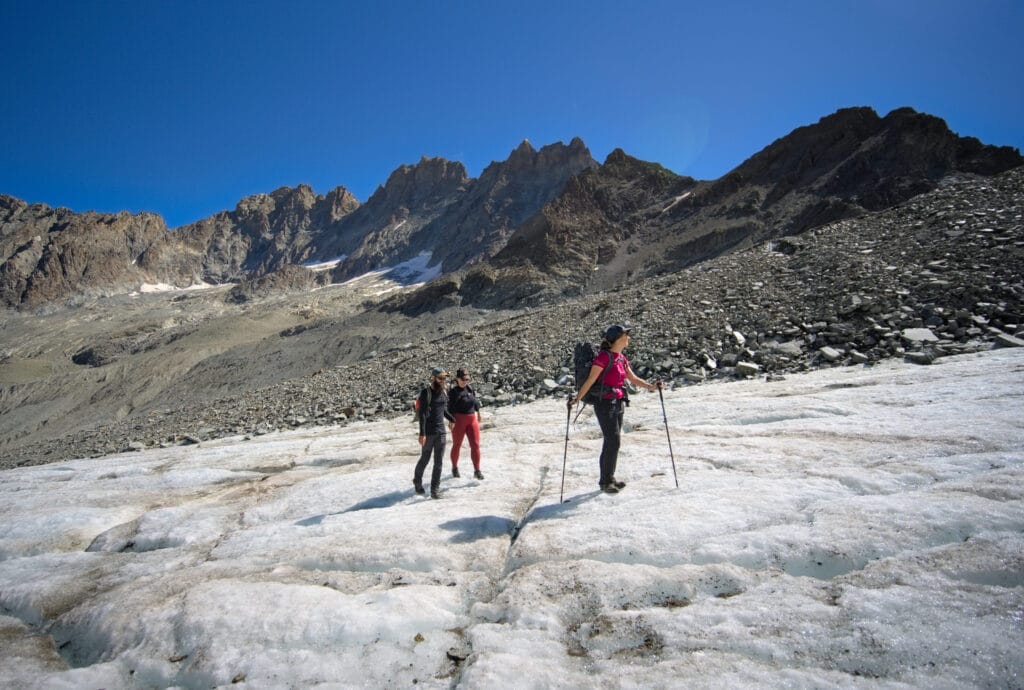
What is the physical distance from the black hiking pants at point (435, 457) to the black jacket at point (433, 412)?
0.29 feet

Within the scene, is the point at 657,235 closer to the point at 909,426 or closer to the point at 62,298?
the point at 909,426

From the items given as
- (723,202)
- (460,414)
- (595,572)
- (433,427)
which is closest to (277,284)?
(723,202)

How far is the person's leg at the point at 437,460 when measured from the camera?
A: 7172 mm

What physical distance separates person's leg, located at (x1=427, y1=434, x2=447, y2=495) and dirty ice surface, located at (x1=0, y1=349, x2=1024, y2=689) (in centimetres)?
48

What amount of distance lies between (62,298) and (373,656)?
722ft

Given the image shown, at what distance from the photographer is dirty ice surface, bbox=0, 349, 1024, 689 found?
314cm

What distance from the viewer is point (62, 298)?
16450 cm

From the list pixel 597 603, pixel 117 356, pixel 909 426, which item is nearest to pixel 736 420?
pixel 909 426

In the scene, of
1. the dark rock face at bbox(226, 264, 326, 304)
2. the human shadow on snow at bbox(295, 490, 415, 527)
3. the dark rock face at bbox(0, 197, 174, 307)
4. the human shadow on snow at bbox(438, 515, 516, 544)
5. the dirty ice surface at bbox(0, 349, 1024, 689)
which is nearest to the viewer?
the dirty ice surface at bbox(0, 349, 1024, 689)

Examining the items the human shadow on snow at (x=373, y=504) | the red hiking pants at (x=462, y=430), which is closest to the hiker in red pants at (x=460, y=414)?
the red hiking pants at (x=462, y=430)

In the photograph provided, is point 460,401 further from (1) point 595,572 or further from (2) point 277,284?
(2) point 277,284

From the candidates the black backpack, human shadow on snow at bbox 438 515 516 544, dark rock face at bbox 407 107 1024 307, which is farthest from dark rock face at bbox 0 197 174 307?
the black backpack

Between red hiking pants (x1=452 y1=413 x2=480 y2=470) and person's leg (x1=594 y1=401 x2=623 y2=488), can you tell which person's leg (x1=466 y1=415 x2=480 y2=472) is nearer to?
red hiking pants (x1=452 y1=413 x2=480 y2=470)

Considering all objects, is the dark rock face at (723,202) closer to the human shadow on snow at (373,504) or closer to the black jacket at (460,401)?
the black jacket at (460,401)
